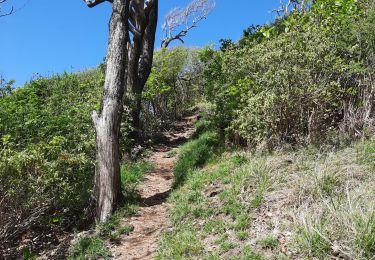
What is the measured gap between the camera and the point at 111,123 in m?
7.39

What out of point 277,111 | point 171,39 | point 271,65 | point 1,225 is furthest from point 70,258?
point 171,39

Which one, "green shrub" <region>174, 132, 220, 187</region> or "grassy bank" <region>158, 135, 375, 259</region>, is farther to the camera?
"green shrub" <region>174, 132, 220, 187</region>

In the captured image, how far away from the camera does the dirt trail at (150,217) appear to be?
19.5 feet

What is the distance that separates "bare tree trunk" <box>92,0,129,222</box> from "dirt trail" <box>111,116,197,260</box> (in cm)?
54

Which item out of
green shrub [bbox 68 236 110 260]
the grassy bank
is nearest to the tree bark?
the grassy bank

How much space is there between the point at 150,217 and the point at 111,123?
6.16 ft

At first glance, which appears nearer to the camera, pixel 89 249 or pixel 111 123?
pixel 89 249

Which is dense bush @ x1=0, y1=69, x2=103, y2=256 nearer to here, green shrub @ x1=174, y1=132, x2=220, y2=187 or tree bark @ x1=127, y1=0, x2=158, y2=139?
green shrub @ x1=174, y1=132, x2=220, y2=187

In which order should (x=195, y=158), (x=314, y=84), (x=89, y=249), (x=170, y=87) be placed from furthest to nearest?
(x=170, y=87) < (x=195, y=158) < (x=314, y=84) < (x=89, y=249)

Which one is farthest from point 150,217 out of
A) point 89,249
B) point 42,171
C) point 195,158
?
point 195,158

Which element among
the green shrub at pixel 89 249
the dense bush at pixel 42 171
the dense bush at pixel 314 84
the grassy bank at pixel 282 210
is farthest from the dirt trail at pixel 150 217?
the dense bush at pixel 314 84

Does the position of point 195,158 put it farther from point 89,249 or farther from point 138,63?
point 138,63

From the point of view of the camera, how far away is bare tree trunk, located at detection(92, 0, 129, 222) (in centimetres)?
714

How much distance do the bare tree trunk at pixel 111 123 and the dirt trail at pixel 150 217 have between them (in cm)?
54
